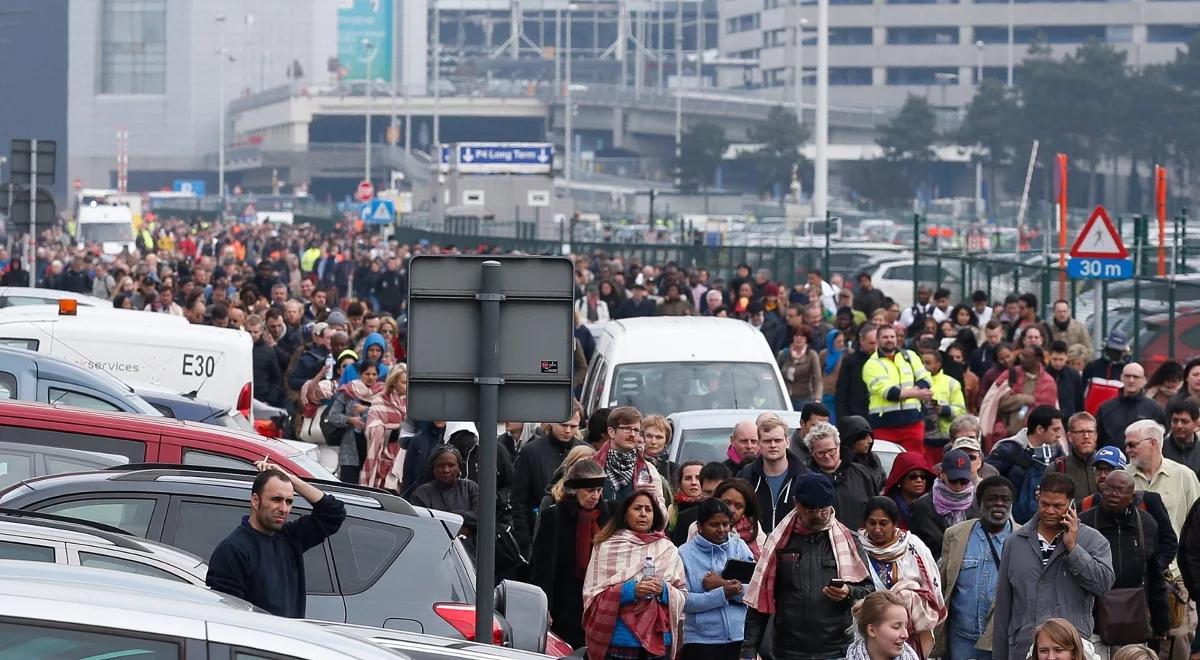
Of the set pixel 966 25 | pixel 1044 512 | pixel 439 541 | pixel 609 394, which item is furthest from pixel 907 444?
pixel 966 25

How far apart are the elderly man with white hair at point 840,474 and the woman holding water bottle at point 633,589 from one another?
6.24ft

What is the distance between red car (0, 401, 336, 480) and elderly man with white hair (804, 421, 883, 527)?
2.48 metres

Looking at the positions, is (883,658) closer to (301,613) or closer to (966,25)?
(301,613)

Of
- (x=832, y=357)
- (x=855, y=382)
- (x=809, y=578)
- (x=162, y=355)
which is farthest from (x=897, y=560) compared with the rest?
(x=832, y=357)

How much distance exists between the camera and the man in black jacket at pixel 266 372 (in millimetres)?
20016

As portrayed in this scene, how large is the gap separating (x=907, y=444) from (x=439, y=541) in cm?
819

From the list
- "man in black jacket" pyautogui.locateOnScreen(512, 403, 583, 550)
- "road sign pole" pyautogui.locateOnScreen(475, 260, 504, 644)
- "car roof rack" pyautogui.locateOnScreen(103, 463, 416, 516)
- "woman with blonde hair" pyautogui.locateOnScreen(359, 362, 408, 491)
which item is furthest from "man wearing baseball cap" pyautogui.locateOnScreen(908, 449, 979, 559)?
"woman with blonde hair" pyautogui.locateOnScreen(359, 362, 408, 491)

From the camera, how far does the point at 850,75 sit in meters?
141

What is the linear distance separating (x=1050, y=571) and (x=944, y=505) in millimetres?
1256

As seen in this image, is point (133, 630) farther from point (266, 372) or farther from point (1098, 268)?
point (1098, 268)

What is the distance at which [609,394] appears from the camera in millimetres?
15531

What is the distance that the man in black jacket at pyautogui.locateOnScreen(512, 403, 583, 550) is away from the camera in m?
11.7

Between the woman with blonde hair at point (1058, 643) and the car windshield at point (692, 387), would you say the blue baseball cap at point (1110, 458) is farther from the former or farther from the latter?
the car windshield at point (692, 387)

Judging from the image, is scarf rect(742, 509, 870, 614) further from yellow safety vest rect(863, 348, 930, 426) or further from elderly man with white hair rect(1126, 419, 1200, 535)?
yellow safety vest rect(863, 348, 930, 426)
